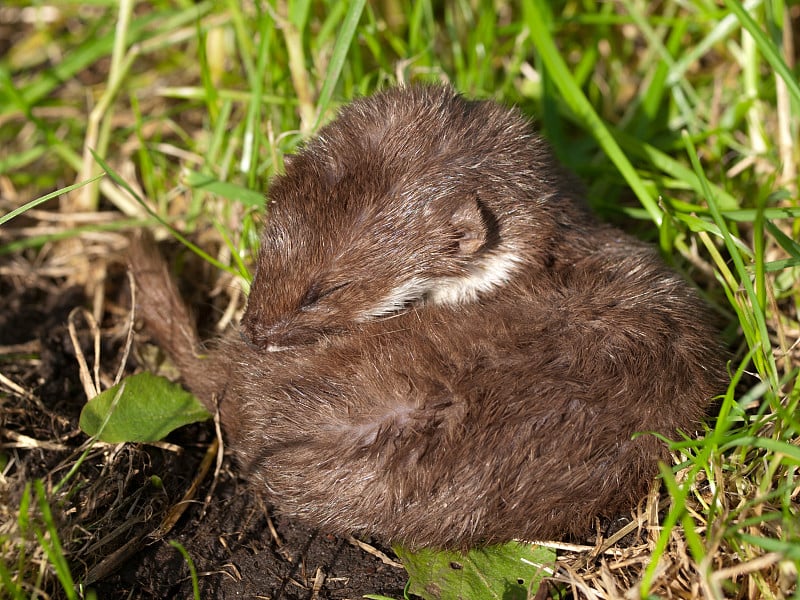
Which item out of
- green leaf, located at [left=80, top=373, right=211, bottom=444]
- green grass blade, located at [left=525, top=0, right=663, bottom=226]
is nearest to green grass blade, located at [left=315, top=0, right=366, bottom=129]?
green grass blade, located at [left=525, top=0, right=663, bottom=226]

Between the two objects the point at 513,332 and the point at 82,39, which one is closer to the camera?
the point at 513,332

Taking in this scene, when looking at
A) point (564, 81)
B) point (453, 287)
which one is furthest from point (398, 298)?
point (564, 81)

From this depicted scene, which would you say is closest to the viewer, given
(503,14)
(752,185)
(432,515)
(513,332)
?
(432,515)

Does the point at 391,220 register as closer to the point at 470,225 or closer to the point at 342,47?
the point at 470,225

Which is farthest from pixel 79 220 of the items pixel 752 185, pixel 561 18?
pixel 752 185

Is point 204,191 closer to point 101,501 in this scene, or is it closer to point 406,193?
point 406,193

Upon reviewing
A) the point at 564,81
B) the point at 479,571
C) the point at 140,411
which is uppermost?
the point at 564,81

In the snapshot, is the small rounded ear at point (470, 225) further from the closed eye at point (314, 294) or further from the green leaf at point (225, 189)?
the green leaf at point (225, 189)
